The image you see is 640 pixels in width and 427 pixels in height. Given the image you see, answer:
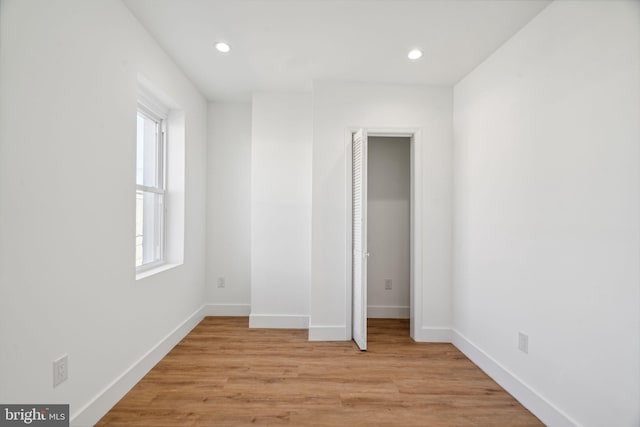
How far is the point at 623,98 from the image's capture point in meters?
1.59

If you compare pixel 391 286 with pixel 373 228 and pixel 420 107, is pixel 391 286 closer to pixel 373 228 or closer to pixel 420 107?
pixel 373 228

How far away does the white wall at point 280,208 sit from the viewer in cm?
366

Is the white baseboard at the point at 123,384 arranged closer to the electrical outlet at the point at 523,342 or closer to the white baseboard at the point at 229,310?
the white baseboard at the point at 229,310

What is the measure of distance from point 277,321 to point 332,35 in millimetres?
2918

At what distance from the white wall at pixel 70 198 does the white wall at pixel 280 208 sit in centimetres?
130

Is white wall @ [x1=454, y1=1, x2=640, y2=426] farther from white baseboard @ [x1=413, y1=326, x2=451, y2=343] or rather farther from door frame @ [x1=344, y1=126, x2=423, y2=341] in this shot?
door frame @ [x1=344, y1=126, x2=423, y2=341]

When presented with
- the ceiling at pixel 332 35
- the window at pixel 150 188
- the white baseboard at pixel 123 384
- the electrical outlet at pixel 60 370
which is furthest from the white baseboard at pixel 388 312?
the electrical outlet at pixel 60 370

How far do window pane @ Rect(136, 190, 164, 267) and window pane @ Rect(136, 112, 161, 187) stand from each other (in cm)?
14

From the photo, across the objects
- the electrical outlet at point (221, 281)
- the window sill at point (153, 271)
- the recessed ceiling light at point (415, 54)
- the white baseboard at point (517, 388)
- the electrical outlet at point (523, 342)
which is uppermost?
the recessed ceiling light at point (415, 54)

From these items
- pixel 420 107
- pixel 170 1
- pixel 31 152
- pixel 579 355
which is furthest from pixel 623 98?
pixel 31 152

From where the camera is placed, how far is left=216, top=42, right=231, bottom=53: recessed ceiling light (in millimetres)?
2619

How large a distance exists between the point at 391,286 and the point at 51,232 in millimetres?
3431

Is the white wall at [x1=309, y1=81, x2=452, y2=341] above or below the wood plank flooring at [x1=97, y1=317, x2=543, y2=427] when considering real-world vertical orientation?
above

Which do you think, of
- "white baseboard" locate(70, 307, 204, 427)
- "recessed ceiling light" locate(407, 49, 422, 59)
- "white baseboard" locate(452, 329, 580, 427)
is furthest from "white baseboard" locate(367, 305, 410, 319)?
"recessed ceiling light" locate(407, 49, 422, 59)
